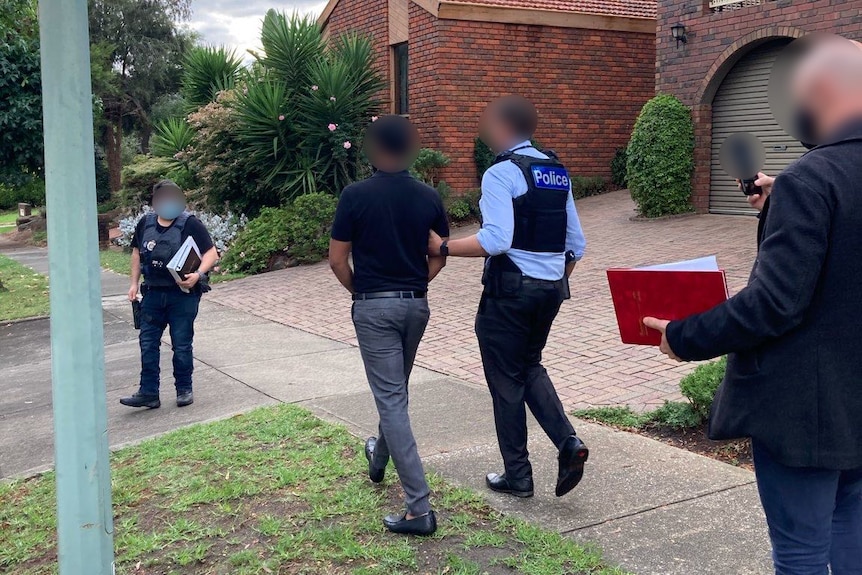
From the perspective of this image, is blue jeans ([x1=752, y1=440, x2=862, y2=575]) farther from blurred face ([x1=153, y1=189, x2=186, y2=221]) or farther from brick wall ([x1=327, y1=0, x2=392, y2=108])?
brick wall ([x1=327, y1=0, x2=392, y2=108])

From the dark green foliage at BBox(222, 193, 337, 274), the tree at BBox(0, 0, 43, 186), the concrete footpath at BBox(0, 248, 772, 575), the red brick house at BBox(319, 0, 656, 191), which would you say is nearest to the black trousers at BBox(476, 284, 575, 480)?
the concrete footpath at BBox(0, 248, 772, 575)

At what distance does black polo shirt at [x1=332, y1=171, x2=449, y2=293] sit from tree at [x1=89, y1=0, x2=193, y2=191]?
30550 millimetres

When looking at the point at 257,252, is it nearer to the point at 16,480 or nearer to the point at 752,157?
the point at 16,480

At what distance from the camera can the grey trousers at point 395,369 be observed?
3.54m

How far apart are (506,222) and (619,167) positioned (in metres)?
14.8

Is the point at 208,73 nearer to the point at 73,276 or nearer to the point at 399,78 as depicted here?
the point at 399,78

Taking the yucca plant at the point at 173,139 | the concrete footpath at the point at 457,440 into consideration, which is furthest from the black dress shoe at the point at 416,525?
the yucca plant at the point at 173,139

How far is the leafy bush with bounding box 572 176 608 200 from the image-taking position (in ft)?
56.6

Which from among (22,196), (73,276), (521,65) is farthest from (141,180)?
(22,196)

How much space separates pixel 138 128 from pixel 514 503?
35867 mm

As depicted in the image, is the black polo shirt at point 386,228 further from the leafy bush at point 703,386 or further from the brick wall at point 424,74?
the brick wall at point 424,74

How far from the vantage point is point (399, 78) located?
17.5 meters

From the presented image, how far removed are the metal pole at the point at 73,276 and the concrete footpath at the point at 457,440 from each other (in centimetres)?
168

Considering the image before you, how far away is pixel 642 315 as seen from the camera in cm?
255
